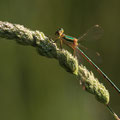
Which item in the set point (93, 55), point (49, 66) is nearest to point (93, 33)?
point (93, 55)

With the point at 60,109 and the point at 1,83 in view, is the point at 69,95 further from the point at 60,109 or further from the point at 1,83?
the point at 1,83

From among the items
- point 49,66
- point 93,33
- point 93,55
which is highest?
point 49,66

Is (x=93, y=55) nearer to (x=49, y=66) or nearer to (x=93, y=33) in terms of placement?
(x=93, y=33)

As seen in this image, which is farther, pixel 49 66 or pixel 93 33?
pixel 49 66

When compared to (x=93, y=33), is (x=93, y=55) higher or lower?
lower

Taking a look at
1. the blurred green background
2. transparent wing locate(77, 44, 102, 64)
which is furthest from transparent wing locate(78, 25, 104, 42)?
the blurred green background

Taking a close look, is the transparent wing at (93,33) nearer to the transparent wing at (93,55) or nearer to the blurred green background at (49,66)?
the transparent wing at (93,55)

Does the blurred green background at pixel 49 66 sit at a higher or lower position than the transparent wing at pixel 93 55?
higher

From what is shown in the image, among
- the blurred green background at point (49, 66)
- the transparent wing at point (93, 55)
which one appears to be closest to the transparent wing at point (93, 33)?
the transparent wing at point (93, 55)

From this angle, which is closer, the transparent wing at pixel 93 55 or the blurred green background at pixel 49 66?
the transparent wing at pixel 93 55

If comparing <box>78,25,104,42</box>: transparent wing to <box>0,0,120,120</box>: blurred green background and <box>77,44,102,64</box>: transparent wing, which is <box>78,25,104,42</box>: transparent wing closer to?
<box>77,44,102,64</box>: transparent wing
